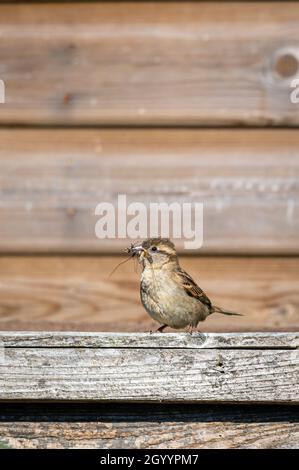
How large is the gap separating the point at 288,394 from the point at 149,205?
220 centimetres

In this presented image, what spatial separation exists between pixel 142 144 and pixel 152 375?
225 centimetres

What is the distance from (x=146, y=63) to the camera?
4117 mm

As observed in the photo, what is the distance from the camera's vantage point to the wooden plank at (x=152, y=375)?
1.96m

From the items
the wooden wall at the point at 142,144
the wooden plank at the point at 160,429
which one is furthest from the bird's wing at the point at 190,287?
the wooden plank at the point at 160,429

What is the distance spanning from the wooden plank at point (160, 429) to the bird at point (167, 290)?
1.21 meters

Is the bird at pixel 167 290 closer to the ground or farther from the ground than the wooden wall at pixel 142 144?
closer to the ground

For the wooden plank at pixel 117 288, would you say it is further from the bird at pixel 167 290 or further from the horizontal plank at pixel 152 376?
the horizontal plank at pixel 152 376

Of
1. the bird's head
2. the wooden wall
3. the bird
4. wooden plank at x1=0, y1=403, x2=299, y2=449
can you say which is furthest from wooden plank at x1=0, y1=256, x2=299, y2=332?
wooden plank at x1=0, y1=403, x2=299, y2=449

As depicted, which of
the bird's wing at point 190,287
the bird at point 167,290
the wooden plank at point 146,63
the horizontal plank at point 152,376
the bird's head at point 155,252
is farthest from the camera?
the wooden plank at point 146,63

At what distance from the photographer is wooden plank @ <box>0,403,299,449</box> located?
2.01m

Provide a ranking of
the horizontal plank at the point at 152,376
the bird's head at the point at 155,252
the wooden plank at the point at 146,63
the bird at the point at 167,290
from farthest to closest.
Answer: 1. the wooden plank at the point at 146,63
2. the bird's head at the point at 155,252
3. the bird at the point at 167,290
4. the horizontal plank at the point at 152,376

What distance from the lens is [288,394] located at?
77.0 inches

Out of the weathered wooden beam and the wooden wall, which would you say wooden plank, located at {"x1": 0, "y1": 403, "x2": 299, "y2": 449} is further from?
the wooden wall

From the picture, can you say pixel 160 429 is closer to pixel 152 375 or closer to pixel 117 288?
pixel 152 375
